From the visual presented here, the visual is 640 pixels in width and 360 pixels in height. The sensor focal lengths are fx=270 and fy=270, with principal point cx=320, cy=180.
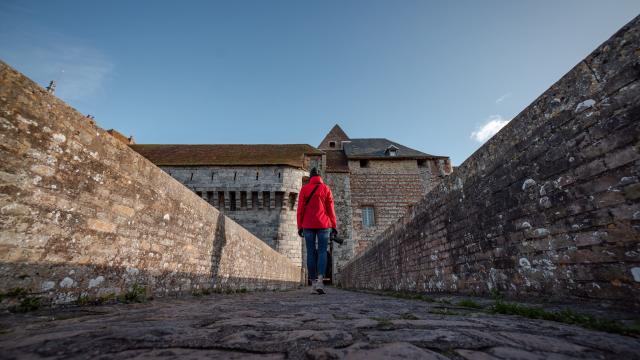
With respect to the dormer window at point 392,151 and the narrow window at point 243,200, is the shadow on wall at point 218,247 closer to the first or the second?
the narrow window at point 243,200

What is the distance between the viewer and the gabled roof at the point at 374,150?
20.0 metres

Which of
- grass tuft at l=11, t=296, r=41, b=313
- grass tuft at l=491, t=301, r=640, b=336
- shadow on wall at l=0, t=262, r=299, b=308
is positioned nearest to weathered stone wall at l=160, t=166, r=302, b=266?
shadow on wall at l=0, t=262, r=299, b=308

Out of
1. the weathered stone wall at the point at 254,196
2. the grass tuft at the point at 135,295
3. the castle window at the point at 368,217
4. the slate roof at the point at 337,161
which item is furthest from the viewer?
the slate roof at the point at 337,161

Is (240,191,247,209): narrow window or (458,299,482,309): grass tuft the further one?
(240,191,247,209): narrow window

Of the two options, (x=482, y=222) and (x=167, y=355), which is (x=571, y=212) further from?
(x=167, y=355)

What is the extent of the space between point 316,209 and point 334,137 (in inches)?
826

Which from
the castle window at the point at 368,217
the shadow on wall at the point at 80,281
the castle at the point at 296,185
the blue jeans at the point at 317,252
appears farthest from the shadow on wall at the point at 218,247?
the castle window at the point at 368,217

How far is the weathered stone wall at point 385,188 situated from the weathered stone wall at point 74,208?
49.9 feet

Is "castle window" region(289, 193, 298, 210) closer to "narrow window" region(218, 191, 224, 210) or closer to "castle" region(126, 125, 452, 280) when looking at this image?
"castle" region(126, 125, 452, 280)

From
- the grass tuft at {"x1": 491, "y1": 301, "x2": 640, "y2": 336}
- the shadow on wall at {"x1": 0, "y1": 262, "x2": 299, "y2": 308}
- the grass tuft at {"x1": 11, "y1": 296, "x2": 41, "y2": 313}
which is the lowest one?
the grass tuft at {"x1": 491, "y1": 301, "x2": 640, "y2": 336}

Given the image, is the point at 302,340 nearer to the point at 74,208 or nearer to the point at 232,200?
the point at 74,208

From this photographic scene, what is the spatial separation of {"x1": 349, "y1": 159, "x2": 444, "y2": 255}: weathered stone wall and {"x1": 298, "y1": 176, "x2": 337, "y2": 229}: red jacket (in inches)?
537

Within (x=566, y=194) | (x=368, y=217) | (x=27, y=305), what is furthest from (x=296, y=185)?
(x=566, y=194)

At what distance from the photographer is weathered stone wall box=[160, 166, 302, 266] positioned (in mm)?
17703
